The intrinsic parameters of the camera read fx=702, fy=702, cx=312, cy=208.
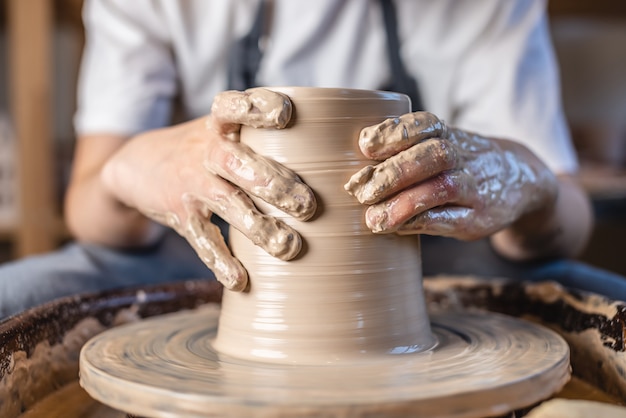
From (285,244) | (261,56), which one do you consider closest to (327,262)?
(285,244)

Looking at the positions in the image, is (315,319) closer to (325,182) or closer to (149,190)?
(325,182)

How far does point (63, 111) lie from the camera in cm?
298

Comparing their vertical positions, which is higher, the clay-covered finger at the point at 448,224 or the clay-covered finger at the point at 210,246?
the clay-covered finger at the point at 448,224

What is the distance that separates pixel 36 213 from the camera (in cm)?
230

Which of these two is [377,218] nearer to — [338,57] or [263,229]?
[263,229]

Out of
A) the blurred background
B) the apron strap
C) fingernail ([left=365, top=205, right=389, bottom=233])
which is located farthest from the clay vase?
the blurred background

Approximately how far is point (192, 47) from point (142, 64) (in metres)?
0.11

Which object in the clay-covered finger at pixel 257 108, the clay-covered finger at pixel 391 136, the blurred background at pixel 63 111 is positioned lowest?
the blurred background at pixel 63 111

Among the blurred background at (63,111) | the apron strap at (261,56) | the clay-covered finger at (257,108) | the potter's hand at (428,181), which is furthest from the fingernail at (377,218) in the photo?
the blurred background at (63,111)

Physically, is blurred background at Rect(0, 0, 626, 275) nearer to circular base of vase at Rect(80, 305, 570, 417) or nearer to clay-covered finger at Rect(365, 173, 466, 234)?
circular base of vase at Rect(80, 305, 570, 417)

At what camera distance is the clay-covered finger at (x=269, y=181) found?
2.28 ft

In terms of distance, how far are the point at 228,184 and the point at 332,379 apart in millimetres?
236

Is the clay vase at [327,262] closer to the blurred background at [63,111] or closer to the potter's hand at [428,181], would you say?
the potter's hand at [428,181]

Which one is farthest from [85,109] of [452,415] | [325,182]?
[452,415]
